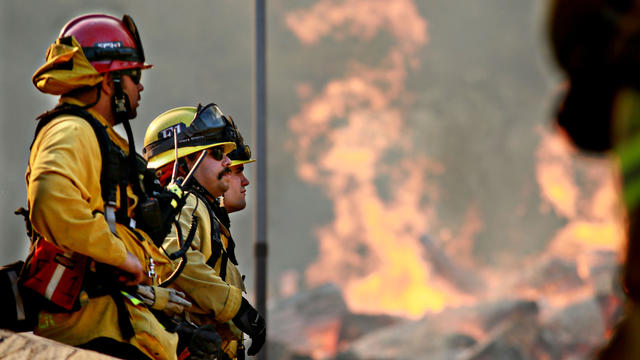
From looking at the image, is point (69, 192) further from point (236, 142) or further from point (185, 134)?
point (236, 142)

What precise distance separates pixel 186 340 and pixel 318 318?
21.8m

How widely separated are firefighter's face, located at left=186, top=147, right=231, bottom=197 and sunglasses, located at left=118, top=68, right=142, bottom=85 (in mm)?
1614

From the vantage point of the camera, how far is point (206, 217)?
5.43 metres

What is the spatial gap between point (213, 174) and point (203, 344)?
1549 mm

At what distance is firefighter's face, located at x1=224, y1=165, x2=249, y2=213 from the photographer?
6082mm

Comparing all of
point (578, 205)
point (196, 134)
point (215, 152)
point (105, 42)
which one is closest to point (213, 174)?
point (215, 152)

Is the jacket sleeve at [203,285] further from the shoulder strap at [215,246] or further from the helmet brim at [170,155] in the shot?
the helmet brim at [170,155]

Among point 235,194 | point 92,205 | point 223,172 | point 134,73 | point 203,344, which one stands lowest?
point 203,344

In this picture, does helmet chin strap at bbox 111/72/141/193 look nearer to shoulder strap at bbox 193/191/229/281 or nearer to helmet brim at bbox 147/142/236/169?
shoulder strap at bbox 193/191/229/281

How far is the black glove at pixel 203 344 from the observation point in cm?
459

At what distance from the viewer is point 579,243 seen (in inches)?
1216

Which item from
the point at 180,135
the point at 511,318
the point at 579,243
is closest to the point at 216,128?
the point at 180,135

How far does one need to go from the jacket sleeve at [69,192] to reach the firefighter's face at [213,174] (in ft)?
6.62

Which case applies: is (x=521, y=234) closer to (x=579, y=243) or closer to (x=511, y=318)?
(x=579, y=243)
